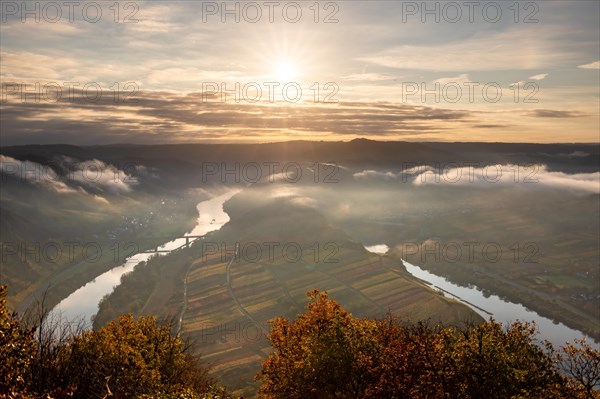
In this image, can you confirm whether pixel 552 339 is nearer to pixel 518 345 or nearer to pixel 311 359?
pixel 518 345

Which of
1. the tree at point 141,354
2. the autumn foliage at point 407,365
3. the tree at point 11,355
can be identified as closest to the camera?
the tree at point 11,355

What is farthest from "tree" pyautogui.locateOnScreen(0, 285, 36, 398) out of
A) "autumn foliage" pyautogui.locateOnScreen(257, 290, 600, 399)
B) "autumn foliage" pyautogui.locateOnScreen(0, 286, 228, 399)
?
"autumn foliage" pyautogui.locateOnScreen(257, 290, 600, 399)

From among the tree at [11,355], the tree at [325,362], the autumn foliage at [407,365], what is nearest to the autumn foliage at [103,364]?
the tree at [11,355]

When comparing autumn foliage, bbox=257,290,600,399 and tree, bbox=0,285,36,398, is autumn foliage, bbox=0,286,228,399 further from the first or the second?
autumn foliage, bbox=257,290,600,399

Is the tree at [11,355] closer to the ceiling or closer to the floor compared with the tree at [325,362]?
closer to the ceiling

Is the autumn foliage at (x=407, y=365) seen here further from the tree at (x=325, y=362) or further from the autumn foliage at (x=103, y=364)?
the autumn foliage at (x=103, y=364)

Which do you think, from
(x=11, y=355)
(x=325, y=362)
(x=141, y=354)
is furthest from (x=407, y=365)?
(x=141, y=354)

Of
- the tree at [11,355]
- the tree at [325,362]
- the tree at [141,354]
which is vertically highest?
the tree at [11,355]

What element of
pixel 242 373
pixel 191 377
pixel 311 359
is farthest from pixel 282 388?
pixel 242 373
